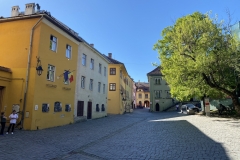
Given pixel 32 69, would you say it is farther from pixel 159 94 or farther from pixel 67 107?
pixel 159 94

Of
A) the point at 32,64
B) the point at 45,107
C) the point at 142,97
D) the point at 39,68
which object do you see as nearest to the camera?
the point at 39,68

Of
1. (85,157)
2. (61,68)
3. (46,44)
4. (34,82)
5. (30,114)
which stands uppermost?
(46,44)

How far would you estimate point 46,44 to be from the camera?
→ 16.7 meters

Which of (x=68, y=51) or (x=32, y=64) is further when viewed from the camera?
(x=68, y=51)

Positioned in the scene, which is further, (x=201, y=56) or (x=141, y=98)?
(x=141, y=98)

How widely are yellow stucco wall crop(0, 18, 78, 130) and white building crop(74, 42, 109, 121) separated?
4339mm

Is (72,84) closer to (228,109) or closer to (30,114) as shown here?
(30,114)

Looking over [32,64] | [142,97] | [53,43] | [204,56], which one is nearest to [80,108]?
[53,43]

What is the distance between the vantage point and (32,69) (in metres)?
15.6

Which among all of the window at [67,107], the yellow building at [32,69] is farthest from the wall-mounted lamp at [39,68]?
the window at [67,107]

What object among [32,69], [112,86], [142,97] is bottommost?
[32,69]

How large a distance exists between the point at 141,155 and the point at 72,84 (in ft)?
47.0

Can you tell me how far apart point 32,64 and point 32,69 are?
42cm

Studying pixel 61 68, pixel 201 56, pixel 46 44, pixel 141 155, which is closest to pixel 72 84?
pixel 61 68
